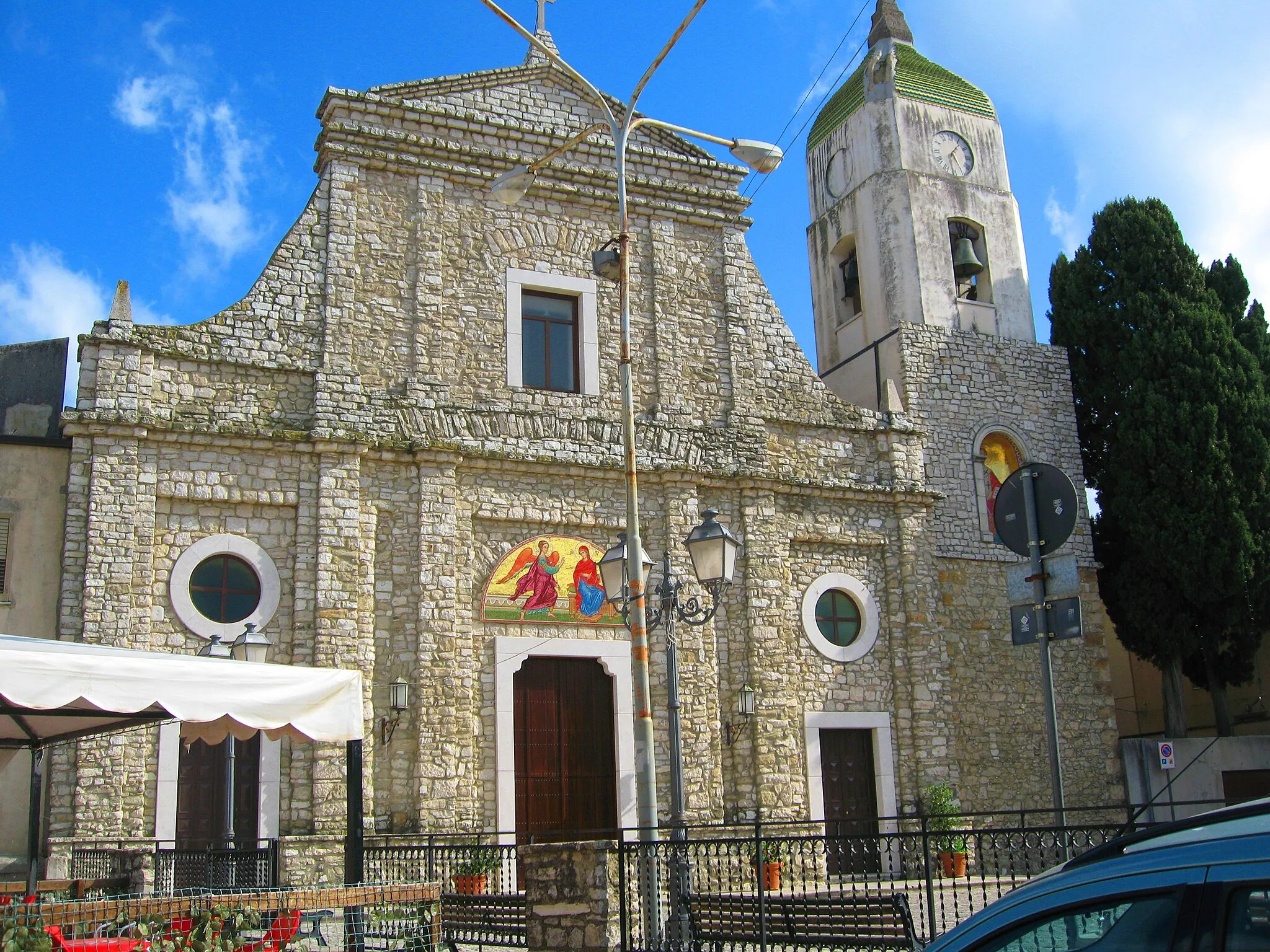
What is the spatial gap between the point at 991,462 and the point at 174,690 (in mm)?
16478

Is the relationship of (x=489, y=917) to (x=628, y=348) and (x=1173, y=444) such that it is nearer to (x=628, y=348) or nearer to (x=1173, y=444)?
(x=628, y=348)

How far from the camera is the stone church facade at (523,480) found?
1537 cm

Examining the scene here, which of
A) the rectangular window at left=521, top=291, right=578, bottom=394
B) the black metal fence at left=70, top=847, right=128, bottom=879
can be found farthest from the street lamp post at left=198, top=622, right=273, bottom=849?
the rectangular window at left=521, top=291, right=578, bottom=394

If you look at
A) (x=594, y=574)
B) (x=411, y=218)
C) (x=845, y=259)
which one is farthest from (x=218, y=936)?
(x=845, y=259)

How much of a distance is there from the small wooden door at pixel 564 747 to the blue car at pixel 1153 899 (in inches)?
526

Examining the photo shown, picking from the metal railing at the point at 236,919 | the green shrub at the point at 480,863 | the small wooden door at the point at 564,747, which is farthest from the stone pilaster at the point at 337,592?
the metal railing at the point at 236,919

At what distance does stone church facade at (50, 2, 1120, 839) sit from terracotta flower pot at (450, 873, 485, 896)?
1448mm

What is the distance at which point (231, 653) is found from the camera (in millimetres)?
13656

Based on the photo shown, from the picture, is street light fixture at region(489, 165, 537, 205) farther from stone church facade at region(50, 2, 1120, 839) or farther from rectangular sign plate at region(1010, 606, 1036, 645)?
rectangular sign plate at region(1010, 606, 1036, 645)

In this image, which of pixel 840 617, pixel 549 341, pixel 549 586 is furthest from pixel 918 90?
pixel 549 586

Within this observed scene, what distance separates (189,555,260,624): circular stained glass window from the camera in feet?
50.5

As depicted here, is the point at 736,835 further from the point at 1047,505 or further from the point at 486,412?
the point at 1047,505

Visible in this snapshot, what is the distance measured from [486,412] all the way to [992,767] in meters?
10.0

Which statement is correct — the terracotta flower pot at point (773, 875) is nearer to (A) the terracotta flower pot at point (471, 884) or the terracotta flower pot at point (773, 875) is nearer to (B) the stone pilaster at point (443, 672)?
(A) the terracotta flower pot at point (471, 884)
